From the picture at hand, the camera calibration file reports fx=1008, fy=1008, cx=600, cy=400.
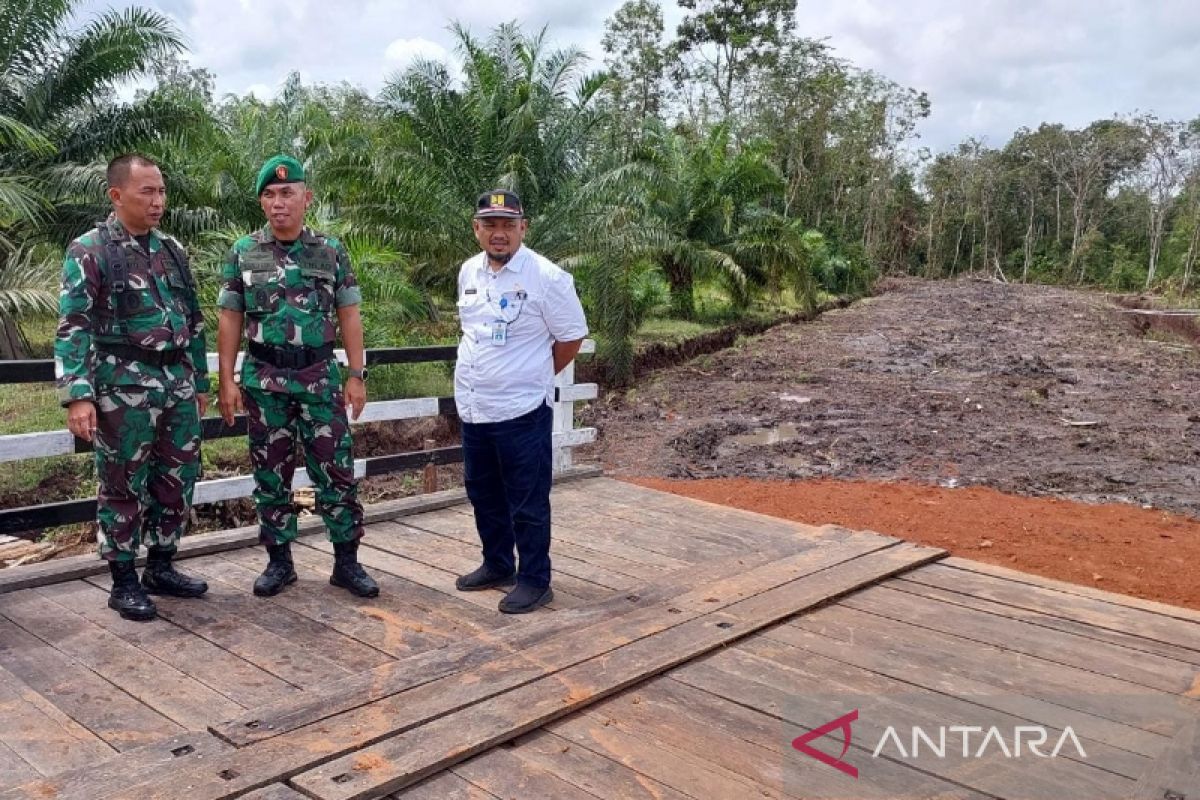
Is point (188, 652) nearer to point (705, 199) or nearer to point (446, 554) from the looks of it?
point (446, 554)

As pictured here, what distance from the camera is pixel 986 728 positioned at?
9.62 ft

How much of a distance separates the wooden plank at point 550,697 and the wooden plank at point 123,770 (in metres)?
0.31

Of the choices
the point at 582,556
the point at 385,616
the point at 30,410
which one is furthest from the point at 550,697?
the point at 30,410

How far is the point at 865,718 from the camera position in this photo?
297cm

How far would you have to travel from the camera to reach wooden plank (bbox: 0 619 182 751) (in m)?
2.82

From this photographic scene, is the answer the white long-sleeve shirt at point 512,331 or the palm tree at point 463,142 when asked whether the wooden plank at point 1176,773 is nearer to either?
the white long-sleeve shirt at point 512,331

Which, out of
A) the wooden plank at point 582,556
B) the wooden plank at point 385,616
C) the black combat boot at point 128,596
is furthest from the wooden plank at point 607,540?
the black combat boot at point 128,596

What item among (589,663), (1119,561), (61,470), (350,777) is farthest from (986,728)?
(61,470)

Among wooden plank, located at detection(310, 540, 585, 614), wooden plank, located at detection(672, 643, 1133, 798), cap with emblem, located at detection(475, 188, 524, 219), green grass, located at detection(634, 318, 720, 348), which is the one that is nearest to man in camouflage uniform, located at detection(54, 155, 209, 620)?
wooden plank, located at detection(310, 540, 585, 614)

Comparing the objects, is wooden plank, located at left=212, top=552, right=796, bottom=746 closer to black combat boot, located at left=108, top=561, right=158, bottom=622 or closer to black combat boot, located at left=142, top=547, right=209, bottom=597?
black combat boot, located at left=108, top=561, right=158, bottom=622

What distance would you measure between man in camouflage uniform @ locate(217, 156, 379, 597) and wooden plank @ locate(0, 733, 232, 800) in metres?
1.35

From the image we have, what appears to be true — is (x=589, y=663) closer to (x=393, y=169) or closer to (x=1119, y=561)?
(x=1119, y=561)

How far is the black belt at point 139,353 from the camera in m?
3.66

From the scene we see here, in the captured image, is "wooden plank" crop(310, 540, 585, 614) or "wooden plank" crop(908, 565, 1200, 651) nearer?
"wooden plank" crop(908, 565, 1200, 651)
